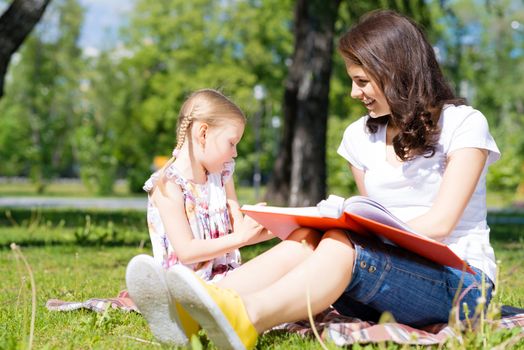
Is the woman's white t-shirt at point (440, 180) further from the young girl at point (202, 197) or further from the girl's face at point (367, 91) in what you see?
the young girl at point (202, 197)

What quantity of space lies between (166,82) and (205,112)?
107 feet

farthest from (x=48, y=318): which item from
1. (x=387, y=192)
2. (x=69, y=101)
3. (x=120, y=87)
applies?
(x=69, y=101)

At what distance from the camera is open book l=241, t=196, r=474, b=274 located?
7.68 feet

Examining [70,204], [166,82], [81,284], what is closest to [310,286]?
[81,284]

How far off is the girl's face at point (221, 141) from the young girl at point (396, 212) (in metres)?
0.50

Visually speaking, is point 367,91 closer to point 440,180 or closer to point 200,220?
point 440,180

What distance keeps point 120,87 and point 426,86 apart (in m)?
37.5

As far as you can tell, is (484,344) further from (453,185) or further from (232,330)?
(232,330)

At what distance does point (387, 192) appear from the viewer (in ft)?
9.54

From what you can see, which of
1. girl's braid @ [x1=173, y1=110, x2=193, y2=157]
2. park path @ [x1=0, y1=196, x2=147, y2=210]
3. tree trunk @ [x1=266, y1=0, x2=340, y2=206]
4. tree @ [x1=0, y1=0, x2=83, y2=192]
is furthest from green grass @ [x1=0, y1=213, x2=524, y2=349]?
tree @ [x1=0, y1=0, x2=83, y2=192]

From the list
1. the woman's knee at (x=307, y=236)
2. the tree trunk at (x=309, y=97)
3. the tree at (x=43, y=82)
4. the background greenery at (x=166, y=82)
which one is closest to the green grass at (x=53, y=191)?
the background greenery at (x=166, y=82)

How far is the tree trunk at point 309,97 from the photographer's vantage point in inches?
420

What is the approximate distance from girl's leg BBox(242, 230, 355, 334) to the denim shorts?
5 centimetres

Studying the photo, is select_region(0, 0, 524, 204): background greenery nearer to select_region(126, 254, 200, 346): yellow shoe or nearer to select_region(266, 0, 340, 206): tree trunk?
select_region(266, 0, 340, 206): tree trunk
